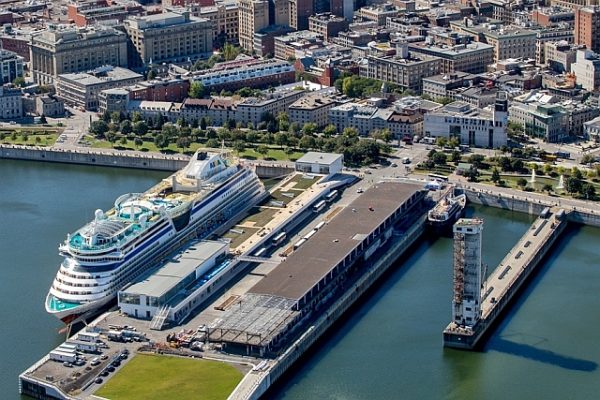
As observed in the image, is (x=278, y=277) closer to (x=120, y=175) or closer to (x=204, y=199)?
(x=204, y=199)

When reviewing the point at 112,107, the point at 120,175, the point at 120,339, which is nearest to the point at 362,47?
the point at 112,107

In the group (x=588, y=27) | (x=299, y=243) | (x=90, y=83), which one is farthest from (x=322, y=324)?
(x=588, y=27)

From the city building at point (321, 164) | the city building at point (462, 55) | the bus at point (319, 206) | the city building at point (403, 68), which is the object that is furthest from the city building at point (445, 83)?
the bus at point (319, 206)

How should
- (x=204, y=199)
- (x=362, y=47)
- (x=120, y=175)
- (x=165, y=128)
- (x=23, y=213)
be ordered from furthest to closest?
(x=362, y=47), (x=165, y=128), (x=120, y=175), (x=23, y=213), (x=204, y=199)

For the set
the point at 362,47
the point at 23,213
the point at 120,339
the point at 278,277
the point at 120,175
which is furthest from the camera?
the point at 362,47

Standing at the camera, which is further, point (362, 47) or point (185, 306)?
point (362, 47)

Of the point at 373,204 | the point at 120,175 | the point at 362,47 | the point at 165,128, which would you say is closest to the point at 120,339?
the point at 373,204

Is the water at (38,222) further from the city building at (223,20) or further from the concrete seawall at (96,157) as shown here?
the city building at (223,20)
